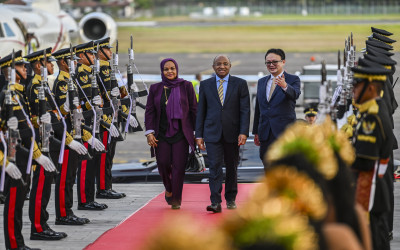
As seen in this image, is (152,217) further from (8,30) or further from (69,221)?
(8,30)

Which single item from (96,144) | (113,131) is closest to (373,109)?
(96,144)

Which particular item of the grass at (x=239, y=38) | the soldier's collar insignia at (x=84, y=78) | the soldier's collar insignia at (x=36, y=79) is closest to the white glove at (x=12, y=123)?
the soldier's collar insignia at (x=36, y=79)

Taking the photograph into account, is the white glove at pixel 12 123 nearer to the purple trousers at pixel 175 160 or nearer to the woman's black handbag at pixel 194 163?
the purple trousers at pixel 175 160

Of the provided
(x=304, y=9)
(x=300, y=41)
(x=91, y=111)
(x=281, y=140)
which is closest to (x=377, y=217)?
(x=281, y=140)

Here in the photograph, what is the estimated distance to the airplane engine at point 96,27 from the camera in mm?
26736

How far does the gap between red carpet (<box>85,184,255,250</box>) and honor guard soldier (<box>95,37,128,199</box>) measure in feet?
2.24

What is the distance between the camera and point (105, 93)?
10.0 metres

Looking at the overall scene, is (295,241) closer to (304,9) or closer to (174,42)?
(174,42)

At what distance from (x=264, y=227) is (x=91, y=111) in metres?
7.14

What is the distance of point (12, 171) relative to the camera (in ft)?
22.4

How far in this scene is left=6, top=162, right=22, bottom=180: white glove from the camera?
22.4 ft

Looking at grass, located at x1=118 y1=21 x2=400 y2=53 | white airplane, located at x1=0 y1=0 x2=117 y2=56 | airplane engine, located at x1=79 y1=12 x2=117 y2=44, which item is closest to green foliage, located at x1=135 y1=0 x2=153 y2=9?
grass, located at x1=118 y1=21 x2=400 y2=53

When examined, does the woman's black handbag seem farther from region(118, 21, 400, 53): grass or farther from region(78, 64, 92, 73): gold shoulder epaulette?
region(118, 21, 400, 53): grass

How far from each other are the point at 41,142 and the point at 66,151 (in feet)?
3.41
